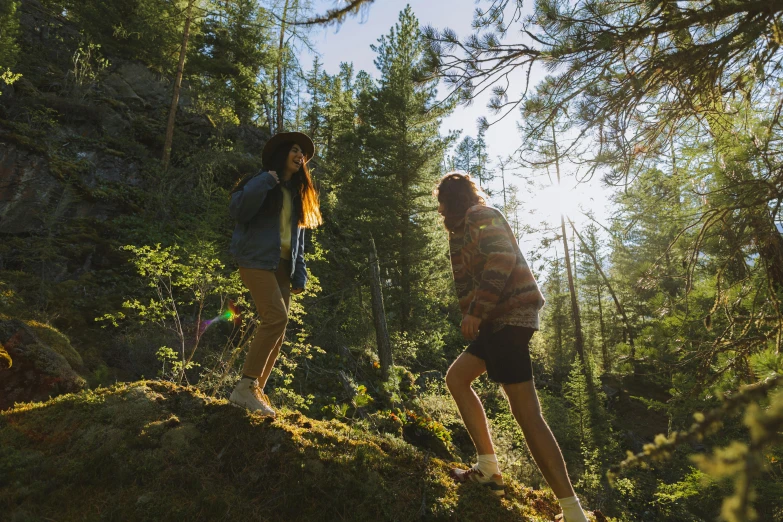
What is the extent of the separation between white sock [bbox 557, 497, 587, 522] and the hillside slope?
0.67 ft

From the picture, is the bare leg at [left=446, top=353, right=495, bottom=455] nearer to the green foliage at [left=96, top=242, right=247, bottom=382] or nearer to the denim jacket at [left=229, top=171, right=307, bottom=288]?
the denim jacket at [left=229, top=171, right=307, bottom=288]

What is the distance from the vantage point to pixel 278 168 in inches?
141

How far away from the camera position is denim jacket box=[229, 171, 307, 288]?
3111 mm

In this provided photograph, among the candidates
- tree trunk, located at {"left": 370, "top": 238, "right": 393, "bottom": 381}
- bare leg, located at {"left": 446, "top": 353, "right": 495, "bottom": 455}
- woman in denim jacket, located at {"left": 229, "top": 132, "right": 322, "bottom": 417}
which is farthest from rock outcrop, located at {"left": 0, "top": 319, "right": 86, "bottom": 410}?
tree trunk, located at {"left": 370, "top": 238, "right": 393, "bottom": 381}

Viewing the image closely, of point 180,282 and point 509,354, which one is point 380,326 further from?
point 509,354

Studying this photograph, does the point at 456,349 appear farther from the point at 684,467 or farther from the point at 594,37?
the point at 594,37

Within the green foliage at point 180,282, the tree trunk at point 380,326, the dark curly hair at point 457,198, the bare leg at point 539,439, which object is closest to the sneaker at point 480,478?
the bare leg at point 539,439

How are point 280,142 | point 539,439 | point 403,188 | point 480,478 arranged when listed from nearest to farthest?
point 539,439 < point 480,478 < point 280,142 < point 403,188

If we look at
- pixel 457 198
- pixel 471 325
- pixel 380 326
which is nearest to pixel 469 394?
pixel 471 325

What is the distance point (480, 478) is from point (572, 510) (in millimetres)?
621

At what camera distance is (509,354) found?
8.59 ft

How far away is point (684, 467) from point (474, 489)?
10998 mm

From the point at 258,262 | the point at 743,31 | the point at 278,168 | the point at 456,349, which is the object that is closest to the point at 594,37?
the point at 743,31

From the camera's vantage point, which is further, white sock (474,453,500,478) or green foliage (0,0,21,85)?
green foliage (0,0,21,85)
